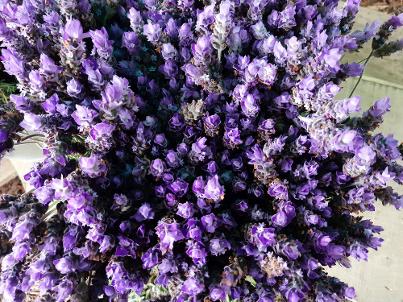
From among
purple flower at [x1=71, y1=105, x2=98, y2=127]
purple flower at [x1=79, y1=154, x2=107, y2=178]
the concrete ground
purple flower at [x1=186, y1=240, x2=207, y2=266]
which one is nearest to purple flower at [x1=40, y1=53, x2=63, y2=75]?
purple flower at [x1=71, y1=105, x2=98, y2=127]

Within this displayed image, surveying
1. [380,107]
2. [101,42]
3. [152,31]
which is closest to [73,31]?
[101,42]

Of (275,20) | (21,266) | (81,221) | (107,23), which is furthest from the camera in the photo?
(107,23)

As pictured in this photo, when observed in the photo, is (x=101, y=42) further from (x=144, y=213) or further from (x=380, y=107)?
(x=380, y=107)

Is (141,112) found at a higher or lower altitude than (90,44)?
lower

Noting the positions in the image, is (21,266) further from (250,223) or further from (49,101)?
(250,223)

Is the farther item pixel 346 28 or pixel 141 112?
pixel 346 28

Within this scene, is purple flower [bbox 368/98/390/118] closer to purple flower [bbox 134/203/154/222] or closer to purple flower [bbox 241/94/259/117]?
purple flower [bbox 241/94/259/117]

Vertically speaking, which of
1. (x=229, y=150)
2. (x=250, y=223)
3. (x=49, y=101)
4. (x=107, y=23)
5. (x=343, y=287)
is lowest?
(x=343, y=287)

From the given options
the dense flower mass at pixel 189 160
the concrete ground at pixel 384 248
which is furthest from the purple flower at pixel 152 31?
the concrete ground at pixel 384 248

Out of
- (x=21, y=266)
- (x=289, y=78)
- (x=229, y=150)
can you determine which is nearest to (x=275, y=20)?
(x=289, y=78)

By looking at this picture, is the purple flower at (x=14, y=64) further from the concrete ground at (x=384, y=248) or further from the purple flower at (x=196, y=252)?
the concrete ground at (x=384, y=248)
